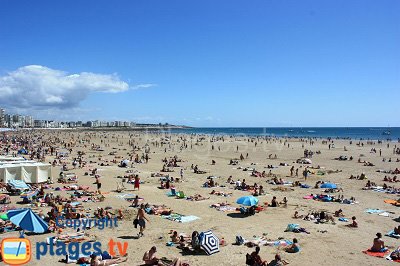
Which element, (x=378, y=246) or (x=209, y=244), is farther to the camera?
(x=378, y=246)

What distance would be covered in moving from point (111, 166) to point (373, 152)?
3431 cm

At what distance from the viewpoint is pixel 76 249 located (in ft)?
33.9

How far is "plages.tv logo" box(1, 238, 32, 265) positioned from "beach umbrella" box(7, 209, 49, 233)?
1.53 ft

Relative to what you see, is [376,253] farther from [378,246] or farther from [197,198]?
[197,198]

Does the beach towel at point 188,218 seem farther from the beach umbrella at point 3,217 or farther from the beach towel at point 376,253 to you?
the beach umbrella at point 3,217

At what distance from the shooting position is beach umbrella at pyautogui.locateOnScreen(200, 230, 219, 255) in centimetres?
1020

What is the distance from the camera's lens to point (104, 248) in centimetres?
1059

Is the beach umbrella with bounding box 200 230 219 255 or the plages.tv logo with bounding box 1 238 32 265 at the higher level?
the beach umbrella with bounding box 200 230 219 255

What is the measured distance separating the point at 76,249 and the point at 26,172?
11.6 meters

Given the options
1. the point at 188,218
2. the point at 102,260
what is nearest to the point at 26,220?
the point at 102,260

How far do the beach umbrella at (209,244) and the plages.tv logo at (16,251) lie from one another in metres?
4.84

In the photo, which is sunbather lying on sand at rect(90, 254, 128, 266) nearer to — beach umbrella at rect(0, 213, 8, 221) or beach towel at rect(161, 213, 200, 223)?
beach towel at rect(161, 213, 200, 223)

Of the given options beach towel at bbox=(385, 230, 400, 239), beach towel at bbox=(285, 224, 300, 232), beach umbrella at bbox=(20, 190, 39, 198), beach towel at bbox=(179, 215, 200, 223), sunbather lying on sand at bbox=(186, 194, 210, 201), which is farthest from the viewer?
sunbather lying on sand at bbox=(186, 194, 210, 201)

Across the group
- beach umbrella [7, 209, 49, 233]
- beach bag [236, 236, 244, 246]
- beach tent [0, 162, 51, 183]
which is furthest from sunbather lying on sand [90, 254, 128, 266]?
beach tent [0, 162, 51, 183]
